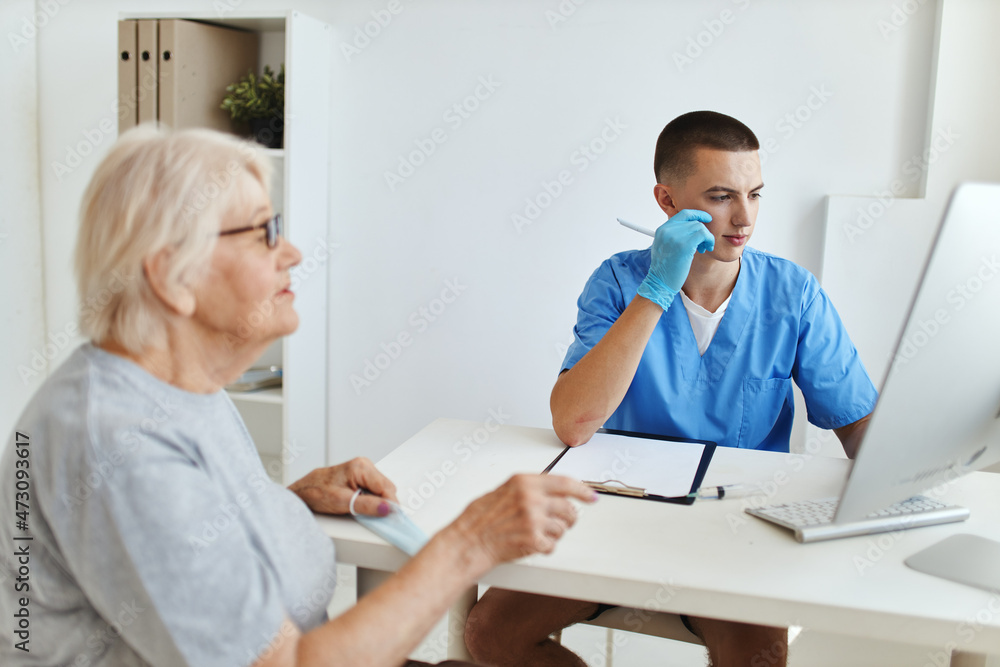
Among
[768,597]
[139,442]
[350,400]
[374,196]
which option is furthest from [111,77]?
[768,597]

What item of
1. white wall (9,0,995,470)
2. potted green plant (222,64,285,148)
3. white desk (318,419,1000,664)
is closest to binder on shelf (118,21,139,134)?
potted green plant (222,64,285,148)

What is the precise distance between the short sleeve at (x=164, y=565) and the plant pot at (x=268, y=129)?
82.3 inches

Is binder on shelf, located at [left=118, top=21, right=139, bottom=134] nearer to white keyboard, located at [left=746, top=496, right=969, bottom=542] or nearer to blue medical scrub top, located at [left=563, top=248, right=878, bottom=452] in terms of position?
blue medical scrub top, located at [left=563, top=248, right=878, bottom=452]

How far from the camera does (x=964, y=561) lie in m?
0.97

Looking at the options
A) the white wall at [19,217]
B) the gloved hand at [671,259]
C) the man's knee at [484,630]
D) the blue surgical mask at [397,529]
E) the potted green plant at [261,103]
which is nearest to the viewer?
the blue surgical mask at [397,529]

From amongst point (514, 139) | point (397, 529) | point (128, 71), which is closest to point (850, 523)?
point (397, 529)

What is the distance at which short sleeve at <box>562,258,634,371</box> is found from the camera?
1.67m

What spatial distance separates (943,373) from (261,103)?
90.8 inches

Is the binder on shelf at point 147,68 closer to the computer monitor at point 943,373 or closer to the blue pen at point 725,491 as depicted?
the blue pen at point 725,491

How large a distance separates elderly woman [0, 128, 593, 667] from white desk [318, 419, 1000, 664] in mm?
70

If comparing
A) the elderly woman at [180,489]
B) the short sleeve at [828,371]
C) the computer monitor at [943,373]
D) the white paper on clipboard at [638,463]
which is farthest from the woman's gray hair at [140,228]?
the short sleeve at [828,371]

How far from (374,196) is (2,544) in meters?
2.05

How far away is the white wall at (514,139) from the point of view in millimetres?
2320

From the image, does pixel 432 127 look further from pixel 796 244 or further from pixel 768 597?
pixel 768 597
